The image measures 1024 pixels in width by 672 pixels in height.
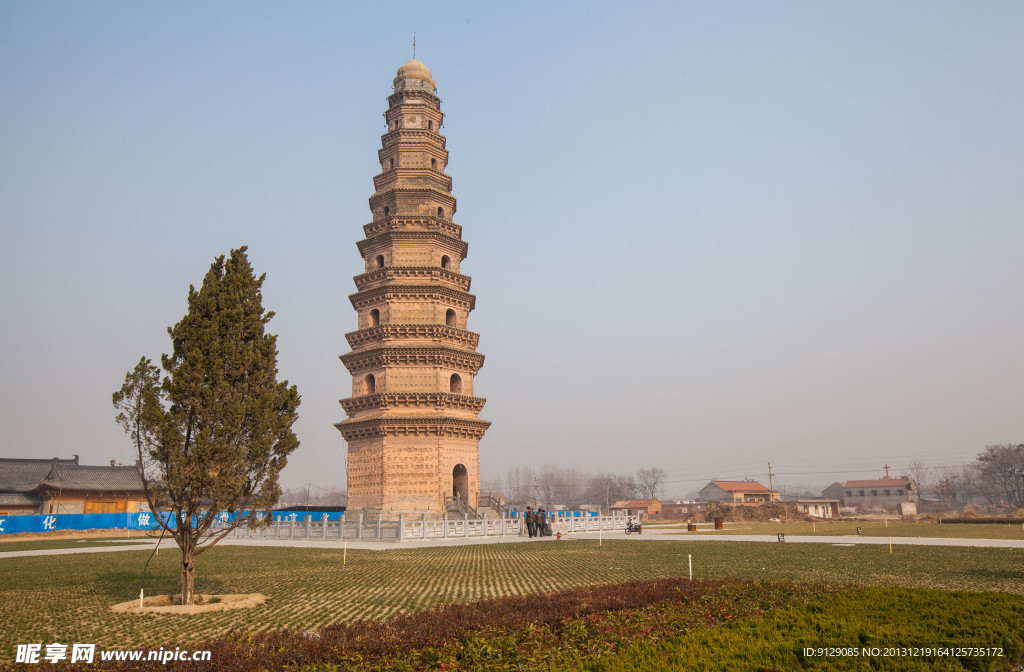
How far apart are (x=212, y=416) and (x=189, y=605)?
3.24 meters

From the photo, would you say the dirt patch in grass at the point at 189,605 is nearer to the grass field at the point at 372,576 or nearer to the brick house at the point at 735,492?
the grass field at the point at 372,576

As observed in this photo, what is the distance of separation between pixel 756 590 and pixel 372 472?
27.2 meters

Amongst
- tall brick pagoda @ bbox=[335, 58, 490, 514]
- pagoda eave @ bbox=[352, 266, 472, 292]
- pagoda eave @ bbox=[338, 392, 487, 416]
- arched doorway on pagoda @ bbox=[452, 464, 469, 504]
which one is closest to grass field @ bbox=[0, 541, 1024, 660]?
tall brick pagoda @ bbox=[335, 58, 490, 514]

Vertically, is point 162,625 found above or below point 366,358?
below

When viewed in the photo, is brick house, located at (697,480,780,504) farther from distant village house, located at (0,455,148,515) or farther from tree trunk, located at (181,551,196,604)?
tree trunk, located at (181,551,196,604)

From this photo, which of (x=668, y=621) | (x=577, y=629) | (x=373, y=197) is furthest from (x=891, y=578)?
(x=373, y=197)

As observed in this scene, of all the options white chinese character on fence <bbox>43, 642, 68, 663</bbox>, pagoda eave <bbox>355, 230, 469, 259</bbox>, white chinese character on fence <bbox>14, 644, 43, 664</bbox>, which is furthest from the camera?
pagoda eave <bbox>355, 230, 469, 259</bbox>

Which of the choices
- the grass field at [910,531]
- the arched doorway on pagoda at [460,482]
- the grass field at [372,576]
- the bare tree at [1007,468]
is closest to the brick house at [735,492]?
the bare tree at [1007,468]

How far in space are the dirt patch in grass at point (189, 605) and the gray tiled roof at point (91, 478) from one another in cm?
4342

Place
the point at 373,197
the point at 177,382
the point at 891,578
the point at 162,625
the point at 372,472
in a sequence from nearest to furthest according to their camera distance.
Answer: 1. the point at 162,625
2. the point at 177,382
3. the point at 891,578
4. the point at 372,472
5. the point at 373,197

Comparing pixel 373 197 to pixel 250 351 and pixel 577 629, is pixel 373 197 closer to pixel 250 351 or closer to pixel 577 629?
pixel 250 351

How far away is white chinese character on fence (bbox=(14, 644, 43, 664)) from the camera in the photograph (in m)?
7.28

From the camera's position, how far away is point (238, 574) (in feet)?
52.9

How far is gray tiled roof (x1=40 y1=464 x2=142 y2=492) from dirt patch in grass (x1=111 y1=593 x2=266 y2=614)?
142 ft
